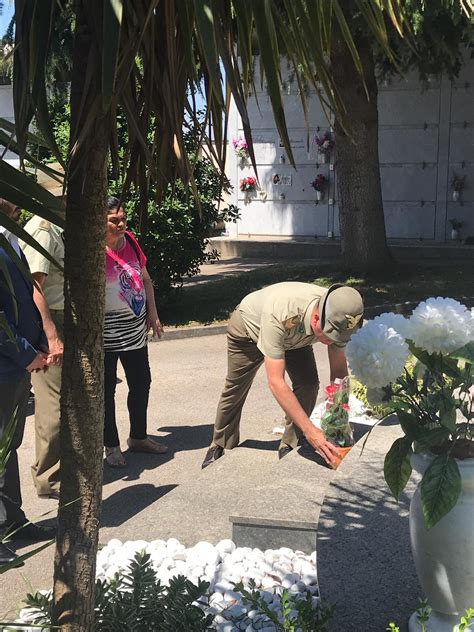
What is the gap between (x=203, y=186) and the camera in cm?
1105


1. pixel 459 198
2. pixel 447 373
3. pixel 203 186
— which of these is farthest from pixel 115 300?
pixel 459 198

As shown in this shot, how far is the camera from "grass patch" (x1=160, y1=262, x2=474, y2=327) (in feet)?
38.9

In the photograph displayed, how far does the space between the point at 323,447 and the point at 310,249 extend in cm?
1444

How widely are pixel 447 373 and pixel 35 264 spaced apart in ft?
9.75

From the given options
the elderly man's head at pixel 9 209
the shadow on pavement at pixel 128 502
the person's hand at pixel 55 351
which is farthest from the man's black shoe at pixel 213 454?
the elderly man's head at pixel 9 209

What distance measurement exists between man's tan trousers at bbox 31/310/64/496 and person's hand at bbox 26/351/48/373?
1.69 ft

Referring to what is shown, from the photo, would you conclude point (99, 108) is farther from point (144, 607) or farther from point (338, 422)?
point (338, 422)

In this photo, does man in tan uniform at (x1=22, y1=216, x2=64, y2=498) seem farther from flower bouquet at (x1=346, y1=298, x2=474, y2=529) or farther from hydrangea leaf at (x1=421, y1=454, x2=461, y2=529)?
hydrangea leaf at (x1=421, y1=454, x2=461, y2=529)

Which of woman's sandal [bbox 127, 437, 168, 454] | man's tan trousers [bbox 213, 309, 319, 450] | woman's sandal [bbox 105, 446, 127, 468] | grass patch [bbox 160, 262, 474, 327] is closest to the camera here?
man's tan trousers [bbox 213, 309, 319, 450]

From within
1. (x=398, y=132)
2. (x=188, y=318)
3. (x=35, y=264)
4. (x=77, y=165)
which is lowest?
(x=188, y=318)

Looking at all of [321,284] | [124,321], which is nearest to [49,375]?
[124,321]

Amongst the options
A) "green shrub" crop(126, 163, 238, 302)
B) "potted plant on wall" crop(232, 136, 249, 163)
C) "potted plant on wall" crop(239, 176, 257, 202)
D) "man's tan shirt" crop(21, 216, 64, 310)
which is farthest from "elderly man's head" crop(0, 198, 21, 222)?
"potted plant on wall" crop(239, 176, 257, 202)

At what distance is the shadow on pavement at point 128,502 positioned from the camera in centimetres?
511

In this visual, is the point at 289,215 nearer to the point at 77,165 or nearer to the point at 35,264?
the point at 35,264
